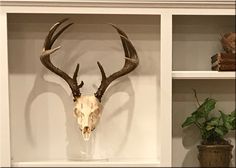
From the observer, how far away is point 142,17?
2029 mm

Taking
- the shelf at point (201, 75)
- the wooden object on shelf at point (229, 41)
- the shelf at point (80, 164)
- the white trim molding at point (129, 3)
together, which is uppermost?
the white trim molding at point (129, 3)

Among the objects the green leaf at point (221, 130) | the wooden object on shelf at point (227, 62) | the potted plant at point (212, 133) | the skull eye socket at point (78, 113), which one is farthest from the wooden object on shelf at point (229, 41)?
the skull eye socket at point (78, 113)

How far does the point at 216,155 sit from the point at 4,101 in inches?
44.1

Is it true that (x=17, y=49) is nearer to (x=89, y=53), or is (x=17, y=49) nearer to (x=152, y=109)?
(x=89, y=53)

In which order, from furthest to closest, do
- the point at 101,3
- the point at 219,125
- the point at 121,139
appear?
the point at 121,139 → the point at 219,125 → the point at 101,3

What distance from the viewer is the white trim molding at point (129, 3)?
5.78 feet

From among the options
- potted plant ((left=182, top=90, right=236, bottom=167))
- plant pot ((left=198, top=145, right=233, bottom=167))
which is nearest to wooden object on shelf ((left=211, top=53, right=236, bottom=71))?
potted plant ((left=182, top=90, right=236, bottom=167))

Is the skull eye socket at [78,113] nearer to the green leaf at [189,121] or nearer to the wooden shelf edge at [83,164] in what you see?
the wooden shelf edge at [83,164]

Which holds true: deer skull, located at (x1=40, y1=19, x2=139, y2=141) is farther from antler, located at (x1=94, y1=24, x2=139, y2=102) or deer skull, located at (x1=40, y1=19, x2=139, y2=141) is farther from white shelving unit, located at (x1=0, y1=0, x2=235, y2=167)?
white shelving unit, located at (x1=0, y1=0, x2=235, y2=167)

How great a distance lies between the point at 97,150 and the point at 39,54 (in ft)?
2.05

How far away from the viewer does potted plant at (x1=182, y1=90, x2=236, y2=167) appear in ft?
6.27

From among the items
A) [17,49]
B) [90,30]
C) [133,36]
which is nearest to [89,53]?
[90,30]

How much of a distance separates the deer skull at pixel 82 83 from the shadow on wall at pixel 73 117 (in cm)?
17

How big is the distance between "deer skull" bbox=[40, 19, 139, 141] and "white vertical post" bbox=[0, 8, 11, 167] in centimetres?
19
